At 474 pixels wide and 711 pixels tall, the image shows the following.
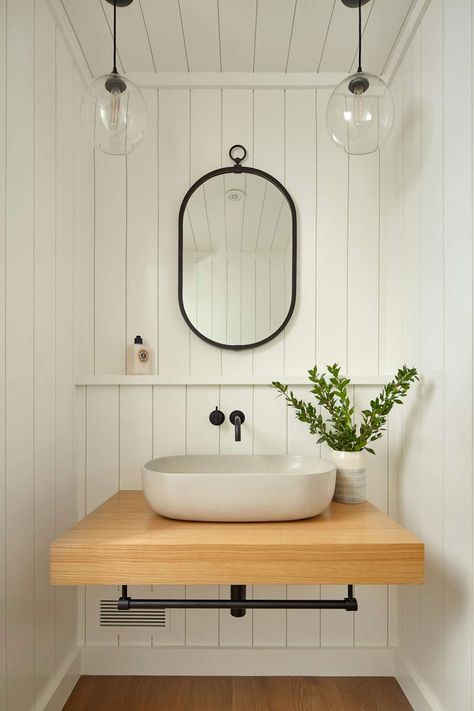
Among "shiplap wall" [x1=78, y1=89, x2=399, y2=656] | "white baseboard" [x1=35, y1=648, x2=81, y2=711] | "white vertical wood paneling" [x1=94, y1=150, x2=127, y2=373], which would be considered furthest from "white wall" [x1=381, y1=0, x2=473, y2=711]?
"white baseboard" [x1=35, y1=648, x2=81, y2=711]

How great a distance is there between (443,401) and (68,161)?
4.99 feet

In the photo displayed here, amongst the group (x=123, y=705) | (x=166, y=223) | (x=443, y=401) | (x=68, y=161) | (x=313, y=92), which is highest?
(x=313, y=92)

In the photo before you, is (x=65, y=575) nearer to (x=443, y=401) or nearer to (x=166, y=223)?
(x=443, y=401)

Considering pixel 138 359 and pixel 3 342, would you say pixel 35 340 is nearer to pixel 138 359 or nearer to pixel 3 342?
pixel 3 342

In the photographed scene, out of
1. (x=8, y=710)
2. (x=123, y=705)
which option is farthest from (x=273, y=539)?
(x=123, y=705)

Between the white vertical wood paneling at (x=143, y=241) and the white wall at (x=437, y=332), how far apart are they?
95 centimetres

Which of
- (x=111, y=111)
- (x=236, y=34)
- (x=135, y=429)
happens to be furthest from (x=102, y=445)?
(x=236, y=34)

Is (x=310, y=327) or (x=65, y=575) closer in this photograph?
(x=65, y=575)

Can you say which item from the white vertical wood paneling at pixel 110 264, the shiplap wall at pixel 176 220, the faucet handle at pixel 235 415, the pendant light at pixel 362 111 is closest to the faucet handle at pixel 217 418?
the faucet handle at pixel 235 415

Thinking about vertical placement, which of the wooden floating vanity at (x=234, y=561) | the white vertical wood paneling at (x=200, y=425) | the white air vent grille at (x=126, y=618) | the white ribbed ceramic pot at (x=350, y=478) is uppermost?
A: the white vertical wood paneling at (x=200, y=425)

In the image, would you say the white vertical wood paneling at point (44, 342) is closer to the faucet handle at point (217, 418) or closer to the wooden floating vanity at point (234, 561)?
the wooden floating vanity at point (234, 561)

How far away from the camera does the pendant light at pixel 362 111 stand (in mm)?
1526

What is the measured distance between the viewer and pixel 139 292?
6.60 feet

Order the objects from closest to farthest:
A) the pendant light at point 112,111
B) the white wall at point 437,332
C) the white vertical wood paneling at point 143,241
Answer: the white wall at point 437,332 → the pendant light at point 112,111 → the white vertical wood paneling at point 143,241
